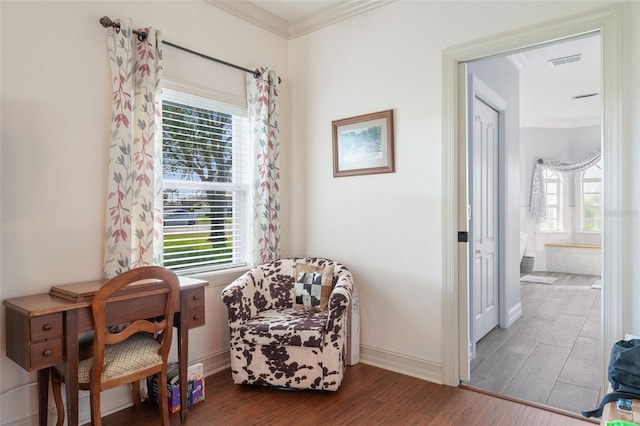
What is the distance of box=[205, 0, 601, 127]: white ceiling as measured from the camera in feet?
10.8

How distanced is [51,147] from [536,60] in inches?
184

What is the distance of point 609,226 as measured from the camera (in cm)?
222

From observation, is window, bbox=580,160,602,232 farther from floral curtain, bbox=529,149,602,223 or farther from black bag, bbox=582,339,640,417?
black bag, bbox=582,339,640,417

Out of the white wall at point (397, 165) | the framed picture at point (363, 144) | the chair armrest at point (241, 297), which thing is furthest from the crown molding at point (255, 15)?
the chair armrest at point (241, 297)

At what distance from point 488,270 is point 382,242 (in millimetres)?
1363

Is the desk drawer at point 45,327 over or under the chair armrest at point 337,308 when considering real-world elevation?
over

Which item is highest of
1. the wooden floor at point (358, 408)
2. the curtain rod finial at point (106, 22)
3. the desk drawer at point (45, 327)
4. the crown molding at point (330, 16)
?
the crown molding at point (330, 16)

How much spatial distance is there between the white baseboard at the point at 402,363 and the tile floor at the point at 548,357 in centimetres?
28

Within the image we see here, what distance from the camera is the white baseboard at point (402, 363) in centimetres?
290

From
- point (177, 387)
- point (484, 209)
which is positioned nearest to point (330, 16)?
point (484, 209)

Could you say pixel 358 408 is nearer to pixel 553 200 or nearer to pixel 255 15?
pixel 255 15

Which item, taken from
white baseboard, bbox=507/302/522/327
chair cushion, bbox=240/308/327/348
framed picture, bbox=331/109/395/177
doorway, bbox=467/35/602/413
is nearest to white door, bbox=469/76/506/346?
doorway, bbox=467/35/602/413

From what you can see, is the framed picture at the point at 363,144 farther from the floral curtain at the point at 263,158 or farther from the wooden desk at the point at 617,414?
the wooden desk at the point at 617,414

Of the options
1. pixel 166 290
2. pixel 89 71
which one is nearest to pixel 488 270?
pixel 166 290
